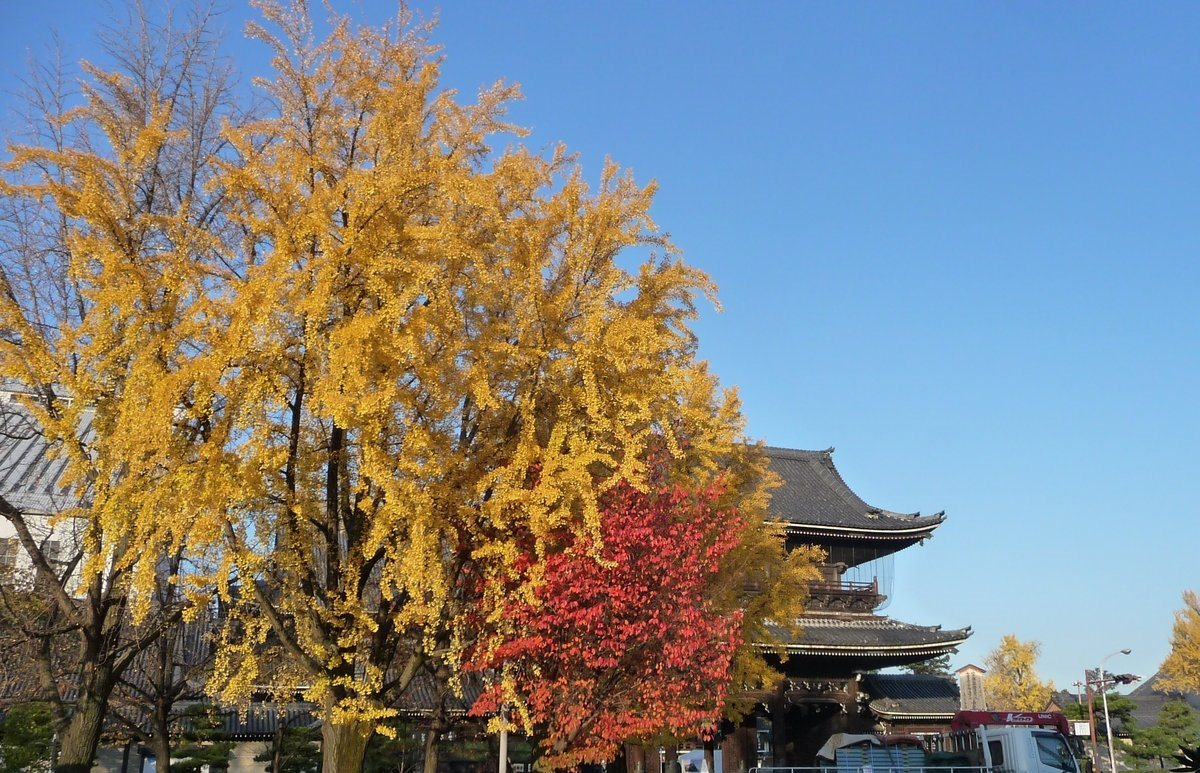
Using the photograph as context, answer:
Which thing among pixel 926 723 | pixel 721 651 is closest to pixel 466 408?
pixel 721 651

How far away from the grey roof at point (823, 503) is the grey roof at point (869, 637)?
3060mm

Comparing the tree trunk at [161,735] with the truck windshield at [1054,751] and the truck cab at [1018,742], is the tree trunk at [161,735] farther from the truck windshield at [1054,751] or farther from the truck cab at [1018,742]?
the truck windshield at [1054,751]

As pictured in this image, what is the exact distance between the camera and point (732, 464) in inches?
810

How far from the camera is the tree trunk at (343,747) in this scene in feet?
36.7

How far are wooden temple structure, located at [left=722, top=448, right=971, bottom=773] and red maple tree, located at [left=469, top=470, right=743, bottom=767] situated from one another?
Result: 1403cm

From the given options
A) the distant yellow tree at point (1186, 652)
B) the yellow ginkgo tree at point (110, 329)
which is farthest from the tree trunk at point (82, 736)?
the distant yellow tree at point (1186, 652)

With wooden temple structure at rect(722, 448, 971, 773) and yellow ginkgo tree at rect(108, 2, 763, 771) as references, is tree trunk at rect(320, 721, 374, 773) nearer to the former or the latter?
yellow ginkgo tree at rect(108, 2, 763, 771)

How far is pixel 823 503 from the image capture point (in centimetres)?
3366

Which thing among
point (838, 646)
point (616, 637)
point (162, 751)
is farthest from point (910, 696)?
point (162, 751)

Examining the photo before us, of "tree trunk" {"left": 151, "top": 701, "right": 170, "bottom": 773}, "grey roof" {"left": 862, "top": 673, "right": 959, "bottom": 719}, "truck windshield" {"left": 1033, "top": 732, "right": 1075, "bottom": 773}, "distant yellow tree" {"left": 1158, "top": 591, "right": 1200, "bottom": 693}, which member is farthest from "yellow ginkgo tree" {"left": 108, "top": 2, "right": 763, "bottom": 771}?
"distant yellow tree" {"left": 1158, "top": 591, "right": 1200, "bottom": 693}

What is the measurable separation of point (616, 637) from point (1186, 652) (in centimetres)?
4922

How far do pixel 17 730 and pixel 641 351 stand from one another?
50.5ft

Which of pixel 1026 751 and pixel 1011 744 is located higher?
pixel 1011 744

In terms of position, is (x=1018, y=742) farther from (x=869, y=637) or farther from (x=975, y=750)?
(x=869, y=637)
